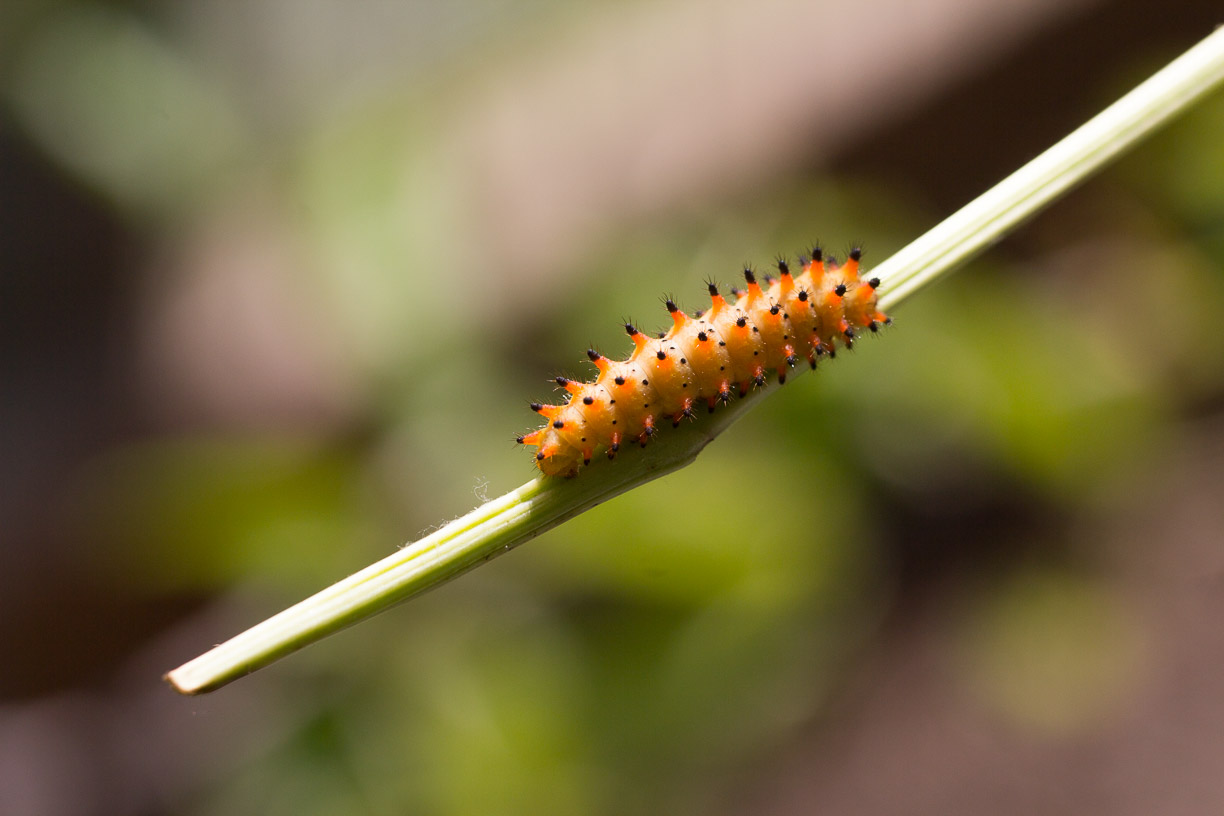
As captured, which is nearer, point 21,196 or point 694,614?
point 694,614

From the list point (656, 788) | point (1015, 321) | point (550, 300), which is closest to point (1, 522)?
point (550, 300)

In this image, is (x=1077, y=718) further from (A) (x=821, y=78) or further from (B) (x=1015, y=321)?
(A) (x=821, y=78)

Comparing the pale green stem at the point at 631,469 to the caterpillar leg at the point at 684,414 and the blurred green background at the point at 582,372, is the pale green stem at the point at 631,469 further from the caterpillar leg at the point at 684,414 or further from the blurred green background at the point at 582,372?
the blurred green background at the point at 582,372

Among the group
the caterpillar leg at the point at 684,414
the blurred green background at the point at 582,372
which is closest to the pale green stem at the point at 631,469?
the caterpillar leg at the point at 684,414

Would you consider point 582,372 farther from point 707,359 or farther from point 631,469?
point 631,469

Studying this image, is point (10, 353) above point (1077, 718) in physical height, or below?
above

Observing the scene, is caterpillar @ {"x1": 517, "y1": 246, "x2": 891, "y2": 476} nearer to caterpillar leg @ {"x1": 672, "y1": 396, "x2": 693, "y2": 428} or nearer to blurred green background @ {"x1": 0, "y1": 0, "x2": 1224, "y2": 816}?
caterpillar leg @ {"x1": 672, "y1": 396, "x2": 693, "y2": 428}
